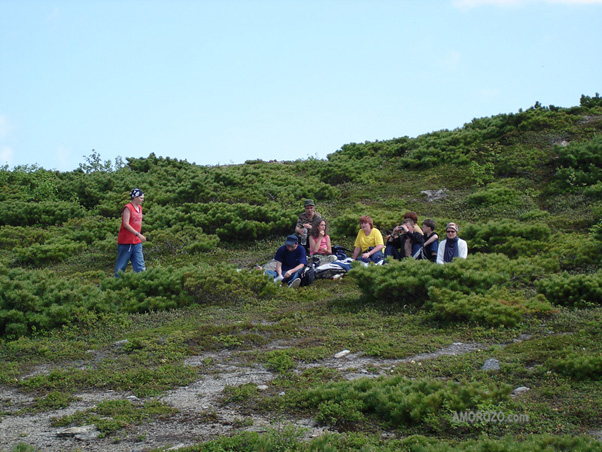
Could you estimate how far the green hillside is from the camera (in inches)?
221

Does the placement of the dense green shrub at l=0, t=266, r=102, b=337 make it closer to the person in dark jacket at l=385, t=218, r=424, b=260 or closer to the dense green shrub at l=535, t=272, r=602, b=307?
the person in dark jacket at l=385, t=218, r=424, b=260

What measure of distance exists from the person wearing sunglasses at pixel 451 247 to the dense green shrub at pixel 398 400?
6112 mm

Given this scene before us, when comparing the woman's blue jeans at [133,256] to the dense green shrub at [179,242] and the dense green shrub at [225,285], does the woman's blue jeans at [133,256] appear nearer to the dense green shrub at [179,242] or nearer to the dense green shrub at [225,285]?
the dense green shrub at [225,285]

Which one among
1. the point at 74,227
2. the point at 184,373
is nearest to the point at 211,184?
the point at 74,227

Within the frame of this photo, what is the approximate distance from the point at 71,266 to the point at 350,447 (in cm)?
1202

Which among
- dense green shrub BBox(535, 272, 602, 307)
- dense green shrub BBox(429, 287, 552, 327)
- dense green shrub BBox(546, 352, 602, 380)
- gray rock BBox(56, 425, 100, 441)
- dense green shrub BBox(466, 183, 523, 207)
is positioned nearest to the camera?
gray rock BBox(56, 425, 100, 441)

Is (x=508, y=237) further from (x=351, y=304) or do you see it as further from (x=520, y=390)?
(x=520, y=390)

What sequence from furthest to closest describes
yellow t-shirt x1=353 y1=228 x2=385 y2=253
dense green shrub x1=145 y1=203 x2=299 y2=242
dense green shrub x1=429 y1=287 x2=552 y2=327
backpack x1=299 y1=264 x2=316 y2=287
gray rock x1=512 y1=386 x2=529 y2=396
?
dense green shrub x1=145 y1=203 x2=299 y2=242
yellow t-shirt x1=353 y1=228 x2=385 y2=253
backpack x1=299 y1=264 x2=316 y2=287
dense green shrub x1=429 y1=287 x2=552 y2=327
gray rock x1=512 y1=386 x2=529 y2=396

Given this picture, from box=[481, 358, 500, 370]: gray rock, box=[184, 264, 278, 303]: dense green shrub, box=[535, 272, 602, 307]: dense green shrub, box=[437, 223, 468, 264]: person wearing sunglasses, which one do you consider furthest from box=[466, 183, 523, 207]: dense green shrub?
box=[481, 358, 500, 370]: gray rock

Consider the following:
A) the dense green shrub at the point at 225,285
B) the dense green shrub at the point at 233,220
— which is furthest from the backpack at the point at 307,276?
the dense green shrub at the point at 233,220

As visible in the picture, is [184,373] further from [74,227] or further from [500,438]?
[74,227]

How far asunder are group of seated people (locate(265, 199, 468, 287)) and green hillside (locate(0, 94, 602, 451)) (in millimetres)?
581

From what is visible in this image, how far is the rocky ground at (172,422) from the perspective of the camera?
210 inches

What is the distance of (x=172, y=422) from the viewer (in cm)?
579
